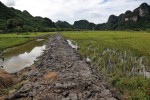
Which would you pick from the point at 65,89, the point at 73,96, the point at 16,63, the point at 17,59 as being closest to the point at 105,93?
the point at 73,96

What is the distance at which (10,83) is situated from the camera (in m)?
18.1

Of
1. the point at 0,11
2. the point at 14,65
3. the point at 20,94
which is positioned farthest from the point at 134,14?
the point at 20,94

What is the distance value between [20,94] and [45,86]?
4.46 feet

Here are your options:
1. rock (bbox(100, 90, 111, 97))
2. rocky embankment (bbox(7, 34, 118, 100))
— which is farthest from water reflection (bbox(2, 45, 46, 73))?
rock (bbox(100, 90, 111, 97))

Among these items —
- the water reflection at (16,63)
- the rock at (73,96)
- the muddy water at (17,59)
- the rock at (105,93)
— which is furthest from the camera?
the muddy water at (17,59)

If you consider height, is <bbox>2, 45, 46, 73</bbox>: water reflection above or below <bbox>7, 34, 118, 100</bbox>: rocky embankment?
below

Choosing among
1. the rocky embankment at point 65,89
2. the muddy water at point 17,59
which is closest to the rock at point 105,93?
the rocky embankment at point 65,89

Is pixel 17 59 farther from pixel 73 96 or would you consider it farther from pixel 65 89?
pixel 73 96

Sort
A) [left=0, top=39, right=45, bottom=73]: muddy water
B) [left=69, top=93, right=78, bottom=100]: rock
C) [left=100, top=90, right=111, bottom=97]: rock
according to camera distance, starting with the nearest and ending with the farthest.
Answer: [left=69, top=93, right=78, bottom=100]: rock < [left=100, top=90, right=111, bottom=97]: rock < [left=0, top=39, right=45, bottom=73]: muddy water

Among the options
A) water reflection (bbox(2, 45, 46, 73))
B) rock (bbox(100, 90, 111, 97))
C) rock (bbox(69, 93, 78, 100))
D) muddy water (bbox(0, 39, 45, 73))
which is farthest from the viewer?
muddy water (bbox(0, 39, 45, 73))

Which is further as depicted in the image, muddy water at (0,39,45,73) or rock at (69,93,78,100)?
muddy water at (0,39,45,73)

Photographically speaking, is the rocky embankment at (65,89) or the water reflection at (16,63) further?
the water reflection at (16,63)

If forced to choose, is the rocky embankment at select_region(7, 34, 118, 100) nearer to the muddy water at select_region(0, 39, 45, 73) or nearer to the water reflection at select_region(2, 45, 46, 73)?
the water reflection at select_region(2, 45, 46, 73)

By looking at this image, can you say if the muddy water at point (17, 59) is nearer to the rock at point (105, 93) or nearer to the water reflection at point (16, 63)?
the water reflection at point (16, 63)
